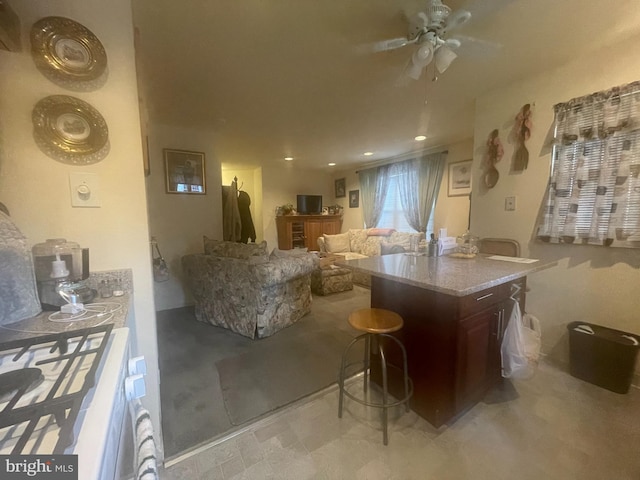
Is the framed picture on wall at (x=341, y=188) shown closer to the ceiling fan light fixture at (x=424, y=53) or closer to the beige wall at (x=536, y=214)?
the beige wall at (x=536, y=214)

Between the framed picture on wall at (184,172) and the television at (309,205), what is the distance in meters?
2.77

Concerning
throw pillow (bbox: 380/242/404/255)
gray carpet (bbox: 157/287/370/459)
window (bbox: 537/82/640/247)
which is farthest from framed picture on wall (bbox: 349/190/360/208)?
window (bbox: 537/82/640/247)

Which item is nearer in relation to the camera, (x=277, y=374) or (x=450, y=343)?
(x=450, y=343)

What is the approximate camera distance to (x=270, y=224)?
20.1 ft

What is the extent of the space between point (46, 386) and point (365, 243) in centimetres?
500

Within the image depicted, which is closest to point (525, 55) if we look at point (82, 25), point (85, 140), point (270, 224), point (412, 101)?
point (412, 101)

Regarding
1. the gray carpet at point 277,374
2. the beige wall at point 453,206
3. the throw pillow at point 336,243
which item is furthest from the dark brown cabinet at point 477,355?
the throw pillow at point 336,243

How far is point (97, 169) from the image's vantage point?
43.7 inches

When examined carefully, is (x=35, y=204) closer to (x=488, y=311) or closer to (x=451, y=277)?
(x=451, y=277)

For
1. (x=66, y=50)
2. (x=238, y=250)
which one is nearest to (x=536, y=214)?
(x=238, y=250)

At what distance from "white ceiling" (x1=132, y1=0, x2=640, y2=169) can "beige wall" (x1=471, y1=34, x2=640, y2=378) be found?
15cm

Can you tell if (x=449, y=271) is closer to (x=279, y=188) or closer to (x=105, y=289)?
(x=105, y=289)

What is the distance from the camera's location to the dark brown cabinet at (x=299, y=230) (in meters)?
5.94

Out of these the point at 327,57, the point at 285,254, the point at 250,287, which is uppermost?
the point at 327,57
